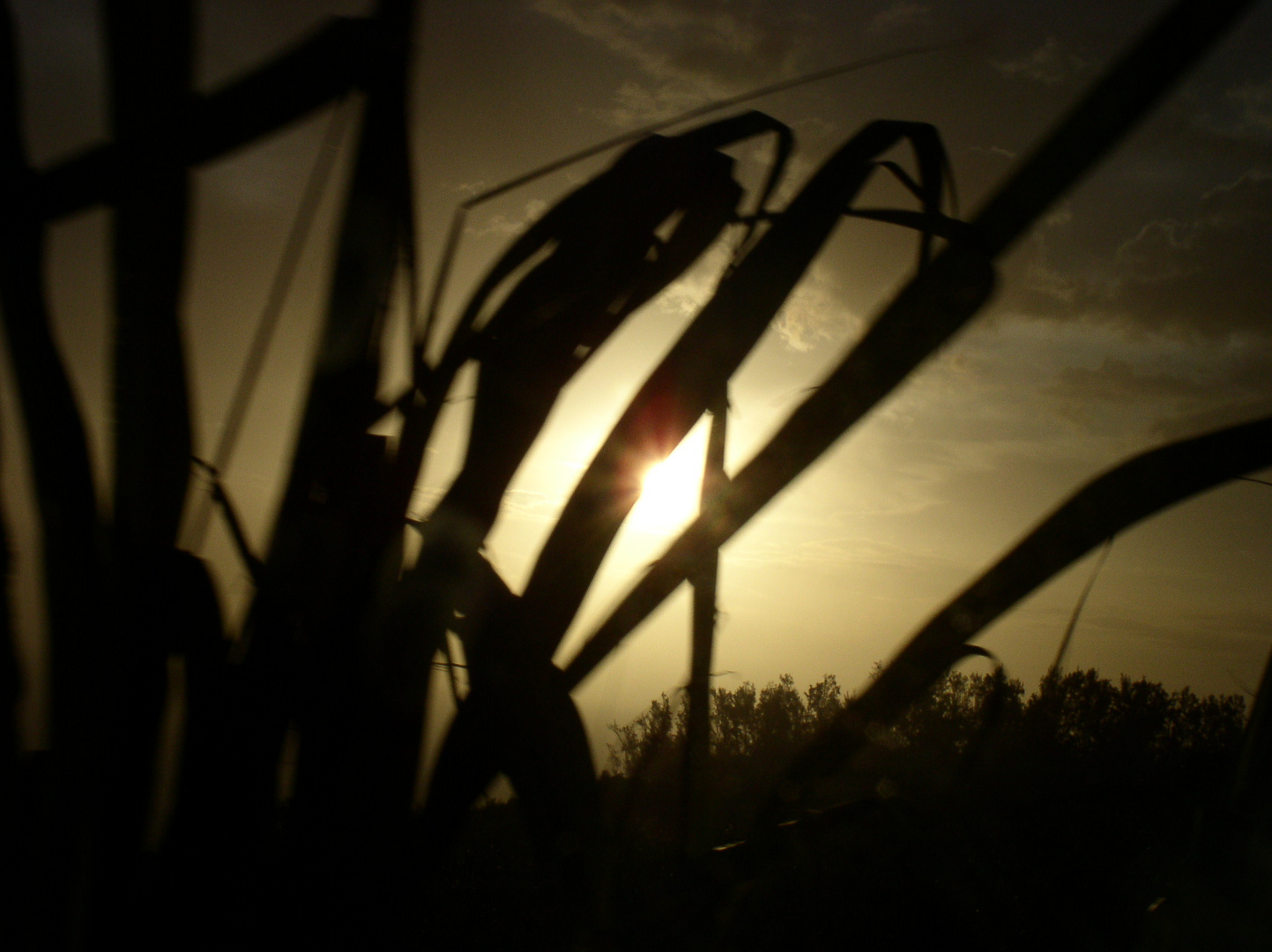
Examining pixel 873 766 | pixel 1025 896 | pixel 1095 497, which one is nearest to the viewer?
pixel 1095 497

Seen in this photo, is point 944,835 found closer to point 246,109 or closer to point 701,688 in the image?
point 701,688

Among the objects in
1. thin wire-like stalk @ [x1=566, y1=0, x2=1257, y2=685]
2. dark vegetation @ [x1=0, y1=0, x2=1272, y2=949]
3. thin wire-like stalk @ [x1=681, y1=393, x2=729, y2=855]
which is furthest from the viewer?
thin wire-like stalk @ [x1=681, y1=393, x2=729, y2=855]

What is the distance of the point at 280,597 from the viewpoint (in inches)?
16.5

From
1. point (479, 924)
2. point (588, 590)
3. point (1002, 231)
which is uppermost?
point (1002, 231)

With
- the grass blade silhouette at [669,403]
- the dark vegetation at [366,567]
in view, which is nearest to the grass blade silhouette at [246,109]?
the dark vegetation at [366,567]

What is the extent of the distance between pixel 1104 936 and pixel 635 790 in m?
0.43

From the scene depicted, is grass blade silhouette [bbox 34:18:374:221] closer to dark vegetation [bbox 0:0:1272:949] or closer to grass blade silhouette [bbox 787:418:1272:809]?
dark vegetation [bbox 0:0:1272:949]

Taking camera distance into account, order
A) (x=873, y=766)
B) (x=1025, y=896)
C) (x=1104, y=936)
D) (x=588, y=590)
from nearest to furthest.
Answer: (x=588, y=590) < (x=1104, y=936) < (x=1025, y=896) < (x=873, y=766)

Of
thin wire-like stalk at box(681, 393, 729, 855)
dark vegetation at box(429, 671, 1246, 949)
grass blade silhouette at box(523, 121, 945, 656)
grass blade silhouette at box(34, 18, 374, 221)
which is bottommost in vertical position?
dark vegetation at box(429, 671, 1246, 949)

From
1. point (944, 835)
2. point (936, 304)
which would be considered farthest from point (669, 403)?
point (944, 835)

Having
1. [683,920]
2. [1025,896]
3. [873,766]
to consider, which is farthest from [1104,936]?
[873,766]

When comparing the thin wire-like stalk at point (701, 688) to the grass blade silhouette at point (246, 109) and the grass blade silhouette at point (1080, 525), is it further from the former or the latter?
the grass blade silhouette at point (246, 109)

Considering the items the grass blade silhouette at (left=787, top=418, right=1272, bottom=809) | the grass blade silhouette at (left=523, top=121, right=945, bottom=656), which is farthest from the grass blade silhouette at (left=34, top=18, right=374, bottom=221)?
the grass blade silhouette at (left=787, top=418, right=1272, bottom=809)

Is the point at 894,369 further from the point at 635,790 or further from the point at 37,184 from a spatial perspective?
the point at 37,184
